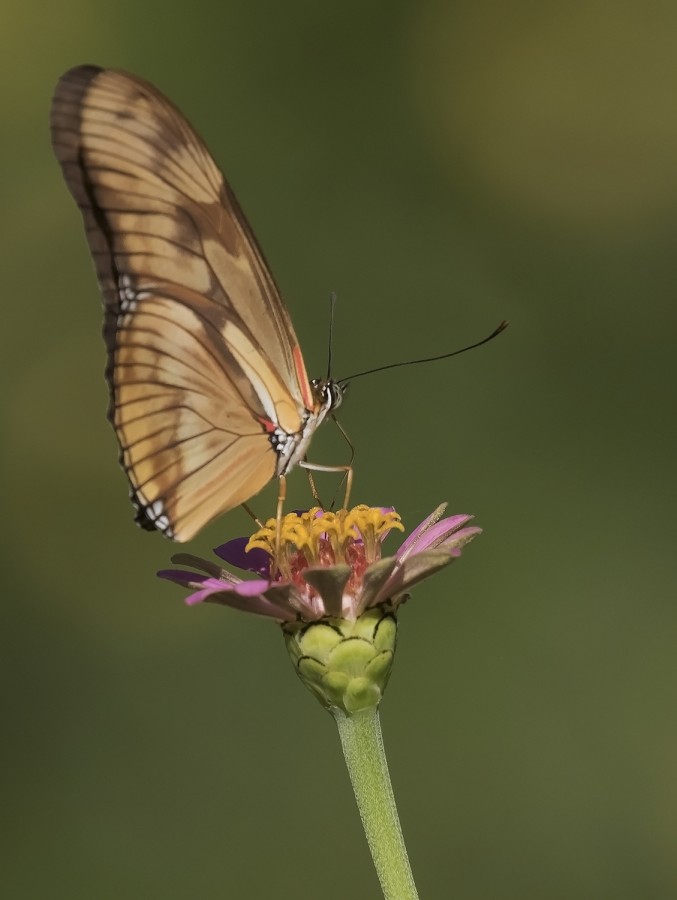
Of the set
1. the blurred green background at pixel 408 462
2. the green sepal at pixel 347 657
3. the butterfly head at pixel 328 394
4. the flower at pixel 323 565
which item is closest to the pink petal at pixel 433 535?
the flower at pixel 323 565

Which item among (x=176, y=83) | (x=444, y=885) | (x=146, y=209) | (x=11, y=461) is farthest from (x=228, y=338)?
(x=176, y=83)

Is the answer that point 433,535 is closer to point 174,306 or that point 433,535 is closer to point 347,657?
point 347,657

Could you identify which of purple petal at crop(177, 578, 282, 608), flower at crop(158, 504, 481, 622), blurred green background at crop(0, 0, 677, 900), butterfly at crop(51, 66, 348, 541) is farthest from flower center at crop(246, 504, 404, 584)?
blurred green background at crop(0, 0, 677, 900)

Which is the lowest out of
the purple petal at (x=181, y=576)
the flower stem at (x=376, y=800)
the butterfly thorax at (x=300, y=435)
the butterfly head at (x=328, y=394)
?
the flower stem at (x=376, y=800)

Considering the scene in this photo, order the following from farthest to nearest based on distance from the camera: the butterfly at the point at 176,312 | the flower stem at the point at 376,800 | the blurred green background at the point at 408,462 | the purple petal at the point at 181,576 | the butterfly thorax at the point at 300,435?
the blurred green background at the point at 408,462 → the butterfly thorax at the point at 300,435 → the butterfly at the point at 176,312 → the purple petal at the point at 181,576 → the flower stem at the point at 376,800

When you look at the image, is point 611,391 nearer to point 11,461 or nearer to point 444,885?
point 444,885

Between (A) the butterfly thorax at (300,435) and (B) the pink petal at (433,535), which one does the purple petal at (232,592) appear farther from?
(A) the butterfly thorax at (300,435)

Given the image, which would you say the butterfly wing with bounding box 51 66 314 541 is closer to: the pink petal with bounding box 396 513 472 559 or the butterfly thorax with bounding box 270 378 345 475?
the butterfly thorax with bounding box 270 378 345 475
